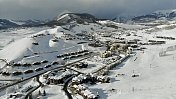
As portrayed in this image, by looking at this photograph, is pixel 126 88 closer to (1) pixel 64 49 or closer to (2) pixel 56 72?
(2) pixel 56 72

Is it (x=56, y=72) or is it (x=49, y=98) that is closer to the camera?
(x=49, y=98)

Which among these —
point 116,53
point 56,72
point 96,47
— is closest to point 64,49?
point 96,47

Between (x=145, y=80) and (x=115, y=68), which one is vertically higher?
(x=115, y=68)

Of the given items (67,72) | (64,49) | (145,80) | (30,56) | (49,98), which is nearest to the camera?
(49,98)

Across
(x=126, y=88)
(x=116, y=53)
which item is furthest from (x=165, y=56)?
(x=126, y=88)

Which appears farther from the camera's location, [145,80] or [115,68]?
[115,68]

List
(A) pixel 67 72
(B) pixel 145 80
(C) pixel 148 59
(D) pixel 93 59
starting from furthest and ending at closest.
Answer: (D) pixel 93 59 → (C) pixel 148 59 → (A) pixel 67 72 → (B) pixel 145 80

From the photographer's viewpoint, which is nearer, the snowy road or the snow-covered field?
the snowy road

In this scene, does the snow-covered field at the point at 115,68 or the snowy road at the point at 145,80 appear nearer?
the snowy road at the point at 145,80

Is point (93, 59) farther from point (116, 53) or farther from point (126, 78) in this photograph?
point (126, 78)
